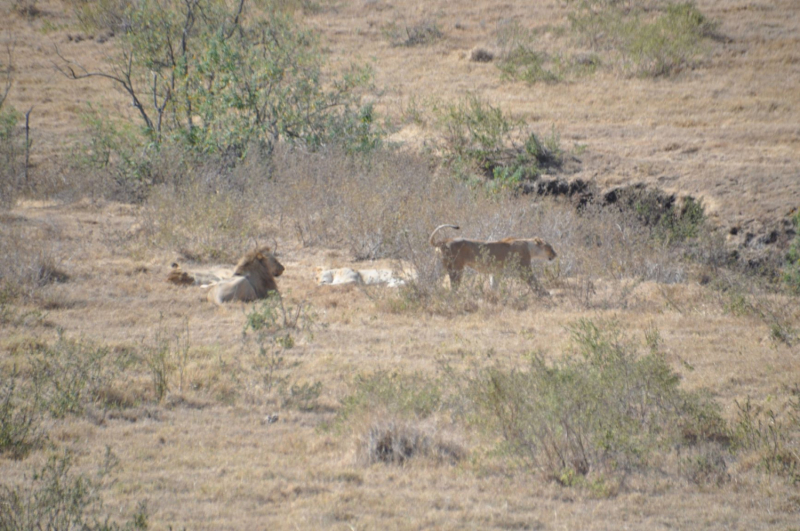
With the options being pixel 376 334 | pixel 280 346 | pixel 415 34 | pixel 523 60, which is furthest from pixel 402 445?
pixel 415 34

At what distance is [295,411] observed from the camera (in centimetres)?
558

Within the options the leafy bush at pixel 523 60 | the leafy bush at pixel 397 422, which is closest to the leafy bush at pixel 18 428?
the leafy bush at pixel 397 422

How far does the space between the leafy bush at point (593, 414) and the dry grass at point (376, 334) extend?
0.17m

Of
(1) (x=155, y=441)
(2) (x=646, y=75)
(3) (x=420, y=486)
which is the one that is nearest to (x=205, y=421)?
(1) (x=155, y=441)

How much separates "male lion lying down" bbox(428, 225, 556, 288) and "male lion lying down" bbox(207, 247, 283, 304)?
2.17 metres

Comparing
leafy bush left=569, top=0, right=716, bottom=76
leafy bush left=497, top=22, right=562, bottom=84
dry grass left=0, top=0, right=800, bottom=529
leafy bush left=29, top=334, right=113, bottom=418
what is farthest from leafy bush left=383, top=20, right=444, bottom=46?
leafy bush left=29, top=334, right=113, bottom=418

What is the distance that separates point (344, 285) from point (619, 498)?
6032 mm

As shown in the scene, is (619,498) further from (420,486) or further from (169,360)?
(169,360)

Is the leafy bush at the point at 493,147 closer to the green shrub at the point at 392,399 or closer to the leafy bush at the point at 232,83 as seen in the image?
the leafy bush at the point at 232,83

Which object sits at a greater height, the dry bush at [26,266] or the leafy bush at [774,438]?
the leafy bush at [774,438]

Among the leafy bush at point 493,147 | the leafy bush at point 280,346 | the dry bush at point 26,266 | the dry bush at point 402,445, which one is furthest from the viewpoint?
the leafy bush at point 493,147

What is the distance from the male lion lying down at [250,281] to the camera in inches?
356

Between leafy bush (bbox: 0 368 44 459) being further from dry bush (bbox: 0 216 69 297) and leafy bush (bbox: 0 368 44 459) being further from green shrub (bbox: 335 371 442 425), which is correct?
dry bush (bbox: 0 216 69 297)

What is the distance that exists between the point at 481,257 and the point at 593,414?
4.69 meters
